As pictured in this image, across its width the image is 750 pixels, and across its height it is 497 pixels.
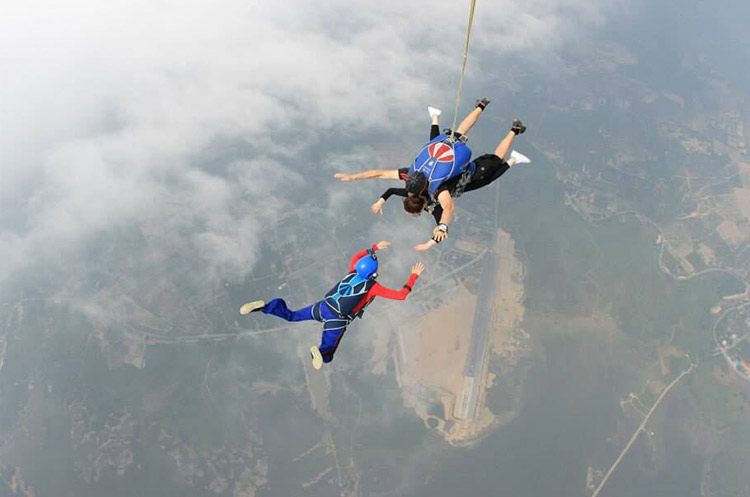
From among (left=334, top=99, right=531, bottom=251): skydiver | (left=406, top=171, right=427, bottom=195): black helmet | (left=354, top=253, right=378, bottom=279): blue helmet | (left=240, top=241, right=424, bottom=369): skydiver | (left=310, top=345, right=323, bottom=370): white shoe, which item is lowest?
(left=310, top=345, right=323, bottom=370): white shoe

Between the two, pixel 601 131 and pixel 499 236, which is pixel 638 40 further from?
pixel 499 236

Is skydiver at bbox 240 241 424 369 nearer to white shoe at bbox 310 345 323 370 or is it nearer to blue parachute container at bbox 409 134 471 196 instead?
white shoe at bbox 310 345 323 370

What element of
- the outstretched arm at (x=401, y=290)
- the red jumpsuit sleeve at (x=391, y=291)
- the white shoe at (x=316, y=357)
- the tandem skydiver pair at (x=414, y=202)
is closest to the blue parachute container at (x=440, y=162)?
the tandem skydiver pair at (x=414, y=202)

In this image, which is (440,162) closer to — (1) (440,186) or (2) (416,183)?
(1) (440,186)

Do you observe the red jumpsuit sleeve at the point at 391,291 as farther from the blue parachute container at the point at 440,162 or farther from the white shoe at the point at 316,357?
the blue parachute container at the point at 440,162

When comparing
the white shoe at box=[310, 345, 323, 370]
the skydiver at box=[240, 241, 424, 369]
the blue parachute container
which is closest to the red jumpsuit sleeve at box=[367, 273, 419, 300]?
the skydiver at box=[240, 241, 424, 369]

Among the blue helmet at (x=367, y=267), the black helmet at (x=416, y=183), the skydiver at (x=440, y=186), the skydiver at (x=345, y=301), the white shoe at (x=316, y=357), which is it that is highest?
the black helmet at (x=416, y=183)

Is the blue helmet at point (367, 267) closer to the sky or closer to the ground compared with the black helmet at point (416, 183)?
closer to the ground
